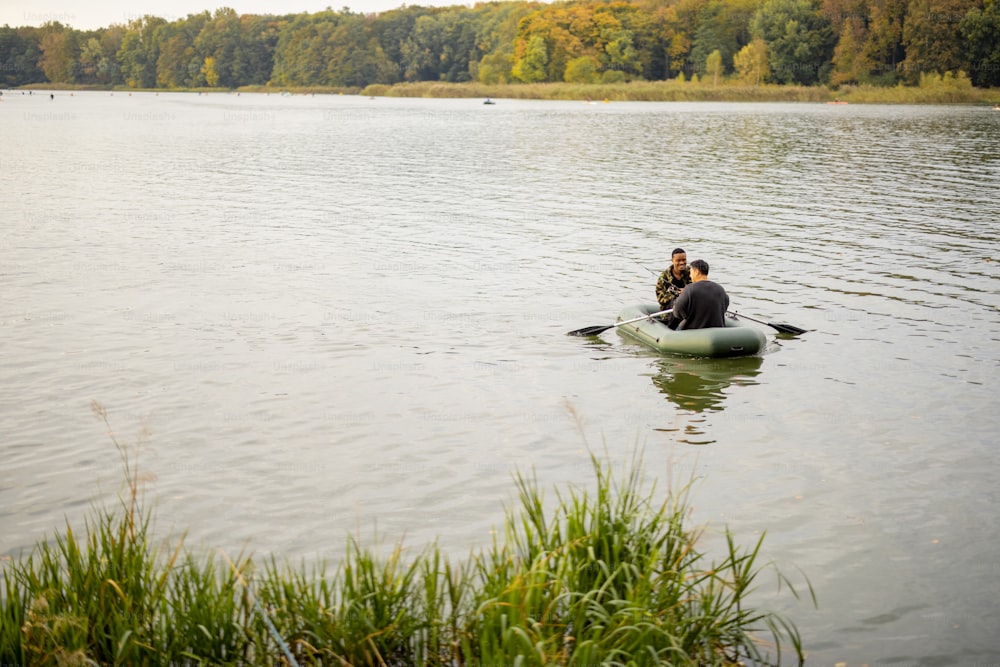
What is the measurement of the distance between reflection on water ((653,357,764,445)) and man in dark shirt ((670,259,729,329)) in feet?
1.71

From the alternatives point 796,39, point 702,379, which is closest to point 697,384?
point 702,379

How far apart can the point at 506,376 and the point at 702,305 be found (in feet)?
9.10

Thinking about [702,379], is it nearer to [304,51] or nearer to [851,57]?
[851,57]

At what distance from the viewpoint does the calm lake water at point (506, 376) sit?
27.3ft

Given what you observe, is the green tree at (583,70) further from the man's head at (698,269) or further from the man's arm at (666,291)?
the man's head at (698,269)

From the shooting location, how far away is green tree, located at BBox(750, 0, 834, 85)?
10931 cm

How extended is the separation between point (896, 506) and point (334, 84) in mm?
176727

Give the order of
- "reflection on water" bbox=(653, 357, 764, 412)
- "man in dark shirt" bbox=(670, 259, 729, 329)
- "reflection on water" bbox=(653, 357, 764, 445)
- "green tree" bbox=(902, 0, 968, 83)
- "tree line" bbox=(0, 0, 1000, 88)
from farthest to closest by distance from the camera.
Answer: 1. "tree line" bbox=(0, 0, 1000, 88)
2. "green tree" bbox=(902, 0, 968, 83)
3. "man in dark shirt" bbox=(670, 259, 729, 329)
4. "reflection on water" bbox=(653, 357, 764, 412)
5. "reflection on water" bbox=(653, 357, 764, 445)

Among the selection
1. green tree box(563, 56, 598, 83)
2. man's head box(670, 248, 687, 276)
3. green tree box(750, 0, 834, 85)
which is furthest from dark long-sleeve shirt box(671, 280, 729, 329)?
green tree box(563, 56, 598, 83)

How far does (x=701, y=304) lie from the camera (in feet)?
44.3

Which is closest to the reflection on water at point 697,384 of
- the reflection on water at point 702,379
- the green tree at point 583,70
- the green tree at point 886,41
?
the reflection on water at point 702,379

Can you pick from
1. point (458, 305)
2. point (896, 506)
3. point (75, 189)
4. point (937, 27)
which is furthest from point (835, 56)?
point (896, 506)

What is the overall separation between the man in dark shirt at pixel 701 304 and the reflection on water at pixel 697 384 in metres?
0.52

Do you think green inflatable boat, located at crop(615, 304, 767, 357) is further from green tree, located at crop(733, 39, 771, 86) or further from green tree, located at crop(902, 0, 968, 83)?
green tree, located at crop(733, 39, 771, 86)
